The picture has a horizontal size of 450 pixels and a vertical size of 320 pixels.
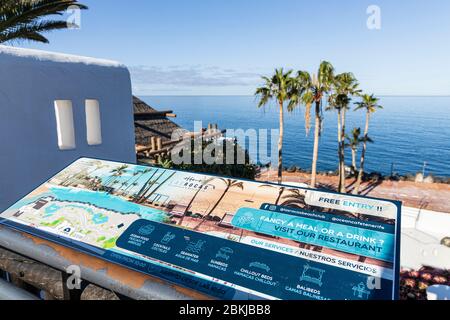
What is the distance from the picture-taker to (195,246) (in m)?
2.21

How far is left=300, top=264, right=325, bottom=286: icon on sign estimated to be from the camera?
1831 millimetres

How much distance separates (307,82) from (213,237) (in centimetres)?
2305

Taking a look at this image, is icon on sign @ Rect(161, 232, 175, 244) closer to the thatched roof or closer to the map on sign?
the map on sign

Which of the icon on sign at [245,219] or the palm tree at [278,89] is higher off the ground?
the palm tree at [278,89]

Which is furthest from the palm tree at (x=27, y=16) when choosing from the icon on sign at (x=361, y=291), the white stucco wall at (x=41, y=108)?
the icon on sign at (x=361, y=291)

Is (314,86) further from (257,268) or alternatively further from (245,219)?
(257,268)

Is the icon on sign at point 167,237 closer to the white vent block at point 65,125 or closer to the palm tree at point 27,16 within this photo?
the white vent block at point 65,125

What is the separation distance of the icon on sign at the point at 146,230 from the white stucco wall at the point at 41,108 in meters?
5.46

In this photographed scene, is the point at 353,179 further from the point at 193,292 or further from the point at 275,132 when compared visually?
the point at 275,132

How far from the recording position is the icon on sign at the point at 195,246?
218cm

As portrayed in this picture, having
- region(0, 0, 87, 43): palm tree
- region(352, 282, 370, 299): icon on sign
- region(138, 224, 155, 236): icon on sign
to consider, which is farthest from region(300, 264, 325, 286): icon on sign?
region(0, 0, 87, 43): palm tree

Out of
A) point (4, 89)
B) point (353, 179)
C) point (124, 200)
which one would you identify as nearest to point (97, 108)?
point (4, 89)

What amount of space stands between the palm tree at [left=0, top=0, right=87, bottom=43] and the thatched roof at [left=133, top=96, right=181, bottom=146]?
5248 millimetres

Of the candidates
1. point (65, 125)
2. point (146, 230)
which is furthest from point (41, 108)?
point (146, 230)
